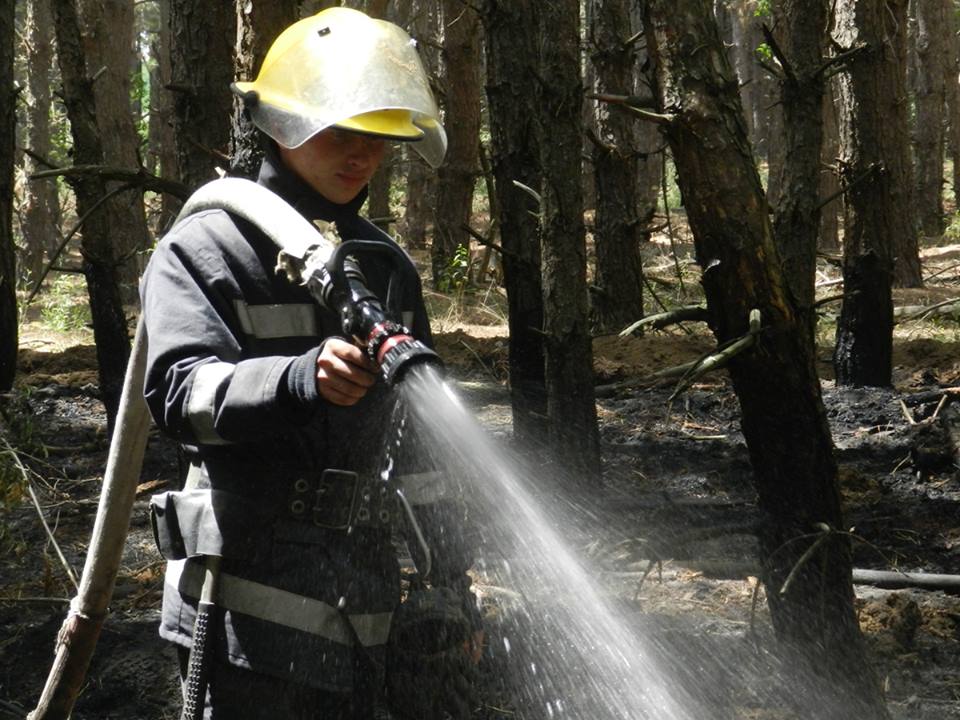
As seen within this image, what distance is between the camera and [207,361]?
94.3 inches

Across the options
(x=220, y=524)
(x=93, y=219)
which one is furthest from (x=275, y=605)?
(x=93, y=219)

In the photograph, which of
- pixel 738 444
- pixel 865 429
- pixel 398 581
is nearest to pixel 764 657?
pixel 398 581

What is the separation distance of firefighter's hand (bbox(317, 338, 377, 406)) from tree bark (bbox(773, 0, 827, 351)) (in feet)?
18.3

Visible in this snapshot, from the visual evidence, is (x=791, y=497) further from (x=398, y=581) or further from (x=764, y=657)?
(x=398, y=581)

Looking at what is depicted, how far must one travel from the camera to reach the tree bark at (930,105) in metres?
19.4

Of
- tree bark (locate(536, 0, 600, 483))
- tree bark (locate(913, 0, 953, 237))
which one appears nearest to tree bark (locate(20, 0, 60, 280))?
tree bark (locate(913, 0, 953, 237))

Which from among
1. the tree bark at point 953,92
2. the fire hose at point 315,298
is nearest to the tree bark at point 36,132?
the tree bark at point 953,92

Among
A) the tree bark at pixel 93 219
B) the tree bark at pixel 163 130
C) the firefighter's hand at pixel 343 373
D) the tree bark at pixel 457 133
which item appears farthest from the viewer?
the tree bark at pixel 163 130

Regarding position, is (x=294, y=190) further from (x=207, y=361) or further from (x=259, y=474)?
(x=259, y=474)

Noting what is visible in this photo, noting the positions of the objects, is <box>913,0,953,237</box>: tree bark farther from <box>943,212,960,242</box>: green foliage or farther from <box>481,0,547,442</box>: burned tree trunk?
<box>481,0,547,442</box>: burned tree trunk

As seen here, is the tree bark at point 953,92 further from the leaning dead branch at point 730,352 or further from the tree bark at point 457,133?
the leaning dead branch at point 730,352

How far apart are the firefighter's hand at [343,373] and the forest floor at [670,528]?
2019 millimetres

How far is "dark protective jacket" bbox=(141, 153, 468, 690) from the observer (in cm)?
247

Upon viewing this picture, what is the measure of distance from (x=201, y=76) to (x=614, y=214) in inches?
225
